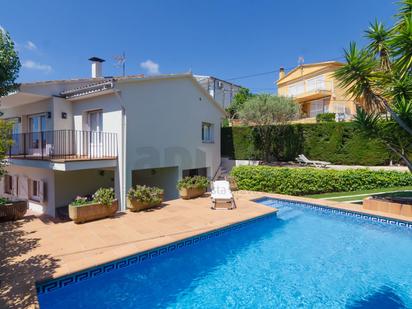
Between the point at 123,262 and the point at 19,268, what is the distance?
259 cm

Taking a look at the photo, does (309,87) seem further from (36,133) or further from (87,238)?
(87,238)

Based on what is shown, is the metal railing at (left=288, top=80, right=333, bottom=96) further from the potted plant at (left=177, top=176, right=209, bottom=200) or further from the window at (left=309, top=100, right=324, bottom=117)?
the potted plant at (left=177, top=176, right=209, bottom=200)

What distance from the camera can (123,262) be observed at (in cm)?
750

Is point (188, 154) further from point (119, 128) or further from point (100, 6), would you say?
point (100, 6)

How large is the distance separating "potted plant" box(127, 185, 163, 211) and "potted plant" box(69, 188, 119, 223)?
926mm

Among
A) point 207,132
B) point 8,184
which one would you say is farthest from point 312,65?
point 8,184

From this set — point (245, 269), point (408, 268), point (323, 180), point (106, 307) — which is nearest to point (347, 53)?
point (323, 180)

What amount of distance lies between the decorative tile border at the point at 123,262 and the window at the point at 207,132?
36.9 ft

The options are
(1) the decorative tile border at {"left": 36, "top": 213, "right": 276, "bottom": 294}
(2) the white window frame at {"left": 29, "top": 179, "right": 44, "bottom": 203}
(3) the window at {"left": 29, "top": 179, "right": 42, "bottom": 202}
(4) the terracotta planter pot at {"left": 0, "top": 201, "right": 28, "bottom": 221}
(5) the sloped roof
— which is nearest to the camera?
(1) the decorative tile border at {"left": 36, "top": 213, "right": 276, "bottom": 294}

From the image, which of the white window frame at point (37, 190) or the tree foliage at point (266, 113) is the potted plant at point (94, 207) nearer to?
the white window frame at point (37, 190)

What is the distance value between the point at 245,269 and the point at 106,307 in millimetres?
4056

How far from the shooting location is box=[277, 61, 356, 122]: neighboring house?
38.5m

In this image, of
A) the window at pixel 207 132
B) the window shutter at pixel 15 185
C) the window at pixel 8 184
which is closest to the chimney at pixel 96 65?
the window at pixel 207 132

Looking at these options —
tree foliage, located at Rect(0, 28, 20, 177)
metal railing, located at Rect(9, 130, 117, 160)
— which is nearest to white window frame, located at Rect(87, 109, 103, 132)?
metal railing, located at Rect(9, 130, 117, 160)
